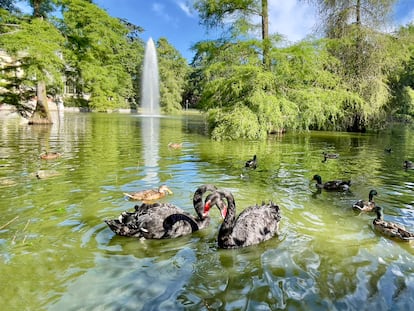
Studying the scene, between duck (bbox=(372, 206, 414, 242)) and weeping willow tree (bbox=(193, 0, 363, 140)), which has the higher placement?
weeping willow tree (bbox=(193, 0, 363, 140))

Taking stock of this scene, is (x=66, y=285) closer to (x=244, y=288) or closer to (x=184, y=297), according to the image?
(x=184, y=297)

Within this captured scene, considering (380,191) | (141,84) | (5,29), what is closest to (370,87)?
(380,191)

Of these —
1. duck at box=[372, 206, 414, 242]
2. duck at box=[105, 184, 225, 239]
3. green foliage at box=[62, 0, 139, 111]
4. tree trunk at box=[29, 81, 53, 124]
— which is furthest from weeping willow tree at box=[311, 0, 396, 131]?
tree trunk at box=[29, 81, 53, 124]

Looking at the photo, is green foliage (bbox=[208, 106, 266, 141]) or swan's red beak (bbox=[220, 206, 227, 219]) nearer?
swan's red beak (bbox=[220, 206, 227, 219])

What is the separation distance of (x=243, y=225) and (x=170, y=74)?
67.0 meters

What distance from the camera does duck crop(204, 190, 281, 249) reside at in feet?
15.8

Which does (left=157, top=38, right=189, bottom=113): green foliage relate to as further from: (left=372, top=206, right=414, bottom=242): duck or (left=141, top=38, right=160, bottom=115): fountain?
(left=372, top=206, right=414, bottom=242): duck

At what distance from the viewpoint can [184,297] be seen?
11.7 ft

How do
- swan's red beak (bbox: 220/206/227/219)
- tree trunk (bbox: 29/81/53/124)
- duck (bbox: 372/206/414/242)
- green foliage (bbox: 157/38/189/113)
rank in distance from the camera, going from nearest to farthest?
duck (bbox: 372/206/414/242) → swan's red beak (bbox: 220/206/227/219) → tree trunk (bbox: 29/81/53/124) → green foliage (bbox: 157/38/189/113)

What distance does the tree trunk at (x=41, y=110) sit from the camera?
81.9ft

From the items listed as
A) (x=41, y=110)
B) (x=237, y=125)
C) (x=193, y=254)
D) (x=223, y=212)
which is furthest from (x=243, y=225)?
(x=41, y=110)

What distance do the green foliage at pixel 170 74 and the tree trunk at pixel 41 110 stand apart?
41308 mm

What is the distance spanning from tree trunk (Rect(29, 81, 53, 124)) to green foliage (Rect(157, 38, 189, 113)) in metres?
41.3

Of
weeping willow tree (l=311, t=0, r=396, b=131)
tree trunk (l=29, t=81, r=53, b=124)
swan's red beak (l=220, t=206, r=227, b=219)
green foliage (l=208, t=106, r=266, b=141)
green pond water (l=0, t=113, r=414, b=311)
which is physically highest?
weeping willow tree (l=311, t=0, r=396, b=131)
